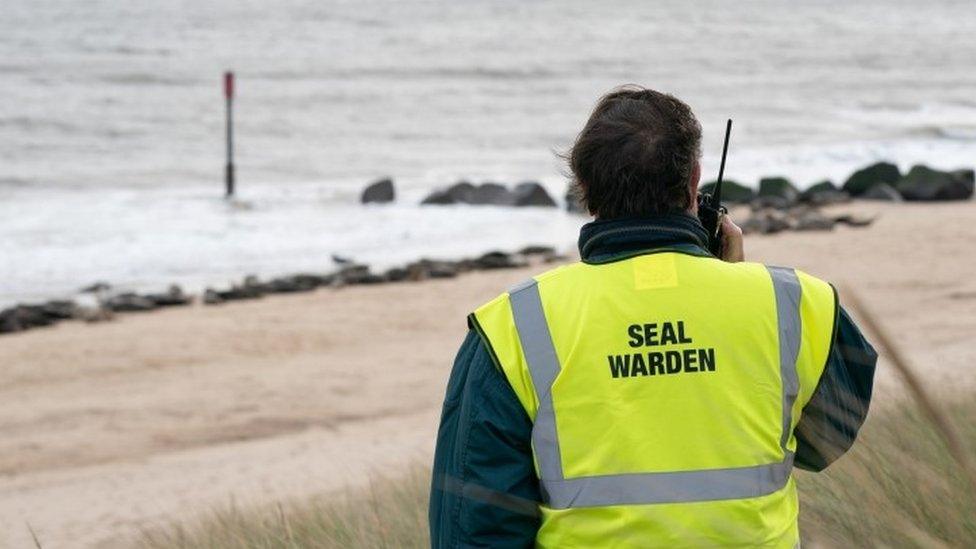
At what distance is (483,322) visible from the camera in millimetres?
2438

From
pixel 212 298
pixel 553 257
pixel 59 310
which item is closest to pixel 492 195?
pixel 553 257

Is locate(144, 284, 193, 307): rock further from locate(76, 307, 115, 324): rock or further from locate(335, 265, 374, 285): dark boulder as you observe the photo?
locate(335, 265, 374, 285): dark boulder

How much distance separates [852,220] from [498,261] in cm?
520

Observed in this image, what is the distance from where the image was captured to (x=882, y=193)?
23703mm

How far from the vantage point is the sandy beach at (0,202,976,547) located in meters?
9.05

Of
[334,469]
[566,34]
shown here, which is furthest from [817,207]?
[566,34]

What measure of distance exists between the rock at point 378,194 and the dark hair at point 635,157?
22479 millimetres

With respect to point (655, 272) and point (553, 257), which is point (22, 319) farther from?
point (655, 272)

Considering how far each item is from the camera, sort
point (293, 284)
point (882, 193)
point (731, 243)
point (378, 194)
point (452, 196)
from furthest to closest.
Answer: point (378, 194), point (452, 196), point (882, 193), point (293, 284), point (731, 243)

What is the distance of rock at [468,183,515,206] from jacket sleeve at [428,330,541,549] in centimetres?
2145

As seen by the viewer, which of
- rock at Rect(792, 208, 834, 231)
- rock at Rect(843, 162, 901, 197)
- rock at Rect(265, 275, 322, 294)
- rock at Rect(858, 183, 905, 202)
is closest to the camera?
→ rock at Rect(265, 275, 322, 294)

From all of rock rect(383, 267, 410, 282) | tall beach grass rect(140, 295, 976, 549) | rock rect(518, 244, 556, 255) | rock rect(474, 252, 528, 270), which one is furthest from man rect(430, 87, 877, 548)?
rock rect(518, 244, 556, 255)

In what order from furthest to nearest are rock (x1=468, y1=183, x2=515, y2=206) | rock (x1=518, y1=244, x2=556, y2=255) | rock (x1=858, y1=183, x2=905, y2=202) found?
rock (x1=468, y1=183, x2=515, y2=206)
rock (x1=858, y1=183, x2=905, y2=202)
rock (x1=518, y1=244, x2=556, y2=255)

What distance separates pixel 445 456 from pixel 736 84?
4695cm
